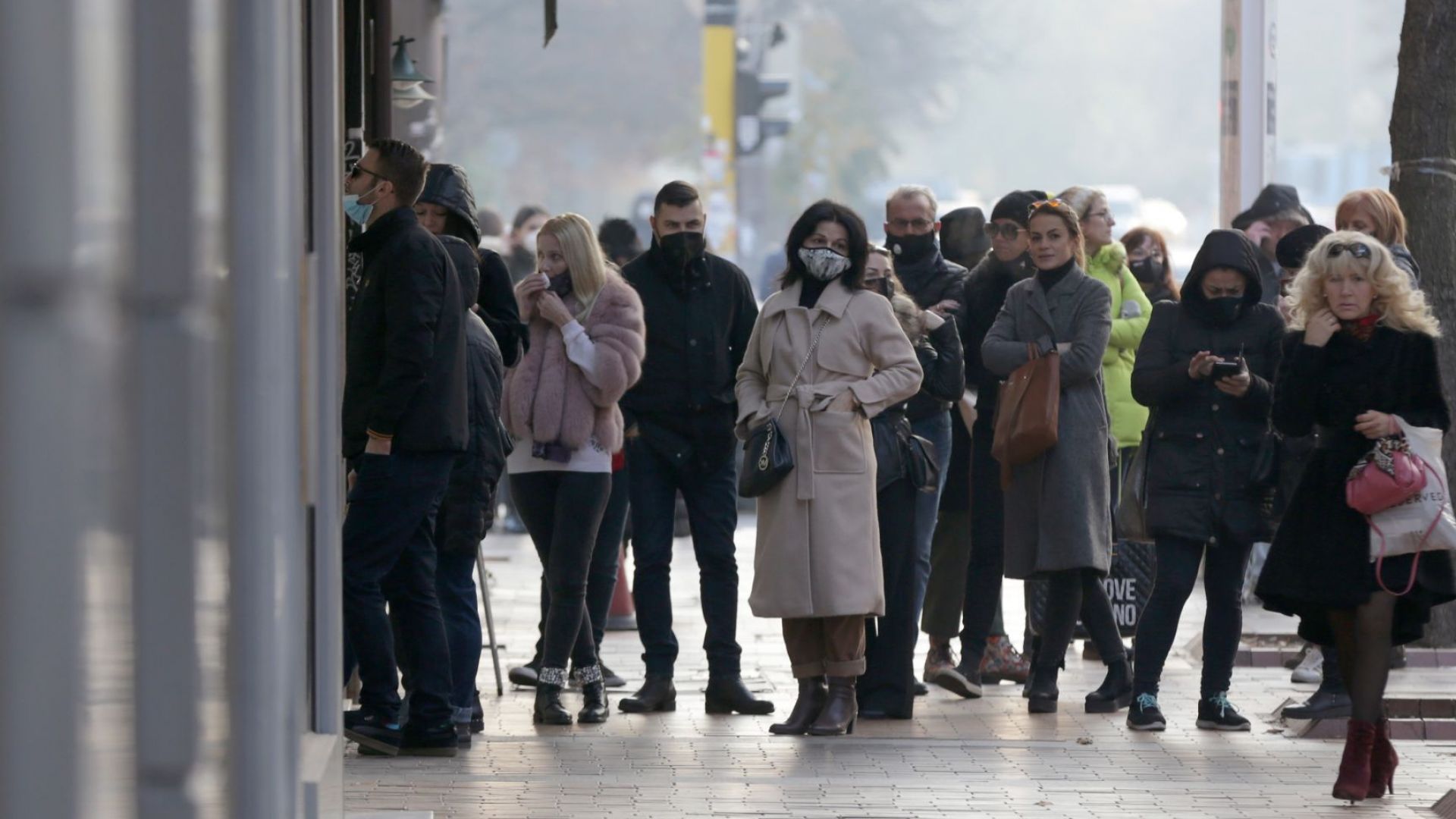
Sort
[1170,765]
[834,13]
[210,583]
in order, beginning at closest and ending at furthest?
[210,583] < [1170,765] < [834,13]

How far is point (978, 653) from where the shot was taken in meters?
9.07

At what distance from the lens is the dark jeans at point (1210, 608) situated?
807cm

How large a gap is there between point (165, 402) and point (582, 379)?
587 cm

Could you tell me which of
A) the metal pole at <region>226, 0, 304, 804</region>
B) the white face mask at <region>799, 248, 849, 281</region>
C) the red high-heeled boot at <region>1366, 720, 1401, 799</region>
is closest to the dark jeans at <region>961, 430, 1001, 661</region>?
the white face mask at <region>799, 248, 849, 281</region>

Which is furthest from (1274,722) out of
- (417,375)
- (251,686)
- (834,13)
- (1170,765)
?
(834,13)

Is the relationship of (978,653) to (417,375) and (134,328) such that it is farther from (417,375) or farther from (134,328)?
(134,328)

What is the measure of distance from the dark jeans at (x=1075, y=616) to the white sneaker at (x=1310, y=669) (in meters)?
1.01

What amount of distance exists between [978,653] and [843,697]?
1259mm

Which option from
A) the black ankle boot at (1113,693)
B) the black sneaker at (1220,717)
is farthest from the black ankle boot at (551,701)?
the black sneaker at (1220,717)

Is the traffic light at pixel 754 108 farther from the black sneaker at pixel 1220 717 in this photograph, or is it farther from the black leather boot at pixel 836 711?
the black leather boot at pixel 836 711

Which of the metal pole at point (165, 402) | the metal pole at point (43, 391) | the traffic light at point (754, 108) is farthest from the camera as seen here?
the traffic light at point (754, 108)

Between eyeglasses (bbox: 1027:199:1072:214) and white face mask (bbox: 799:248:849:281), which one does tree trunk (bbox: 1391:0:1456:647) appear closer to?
eyeglasses (bbox: 1027:199:1072:214)

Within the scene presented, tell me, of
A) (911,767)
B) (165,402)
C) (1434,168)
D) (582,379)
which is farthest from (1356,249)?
A: (165,402)

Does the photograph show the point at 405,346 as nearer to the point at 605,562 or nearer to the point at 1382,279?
the point at 605,562
